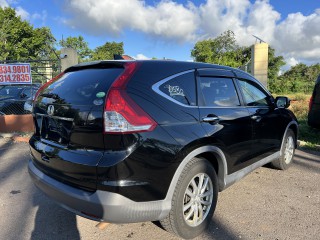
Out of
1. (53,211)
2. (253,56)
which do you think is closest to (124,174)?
(53,211)

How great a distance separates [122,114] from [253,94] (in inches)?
96.8

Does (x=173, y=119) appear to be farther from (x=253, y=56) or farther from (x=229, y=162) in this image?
(x=253, y=56)

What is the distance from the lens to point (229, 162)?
3.45m

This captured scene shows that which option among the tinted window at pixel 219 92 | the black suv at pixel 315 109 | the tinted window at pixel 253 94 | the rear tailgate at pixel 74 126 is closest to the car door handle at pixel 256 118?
the tinted window at pixel 253 94

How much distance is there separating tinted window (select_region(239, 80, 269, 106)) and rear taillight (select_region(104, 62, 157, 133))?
1949 millimetres

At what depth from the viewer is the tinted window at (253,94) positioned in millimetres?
4038

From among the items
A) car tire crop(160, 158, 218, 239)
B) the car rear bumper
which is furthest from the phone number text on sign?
car tire crop(160, 158, 218, 239)

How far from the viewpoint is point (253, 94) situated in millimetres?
4266

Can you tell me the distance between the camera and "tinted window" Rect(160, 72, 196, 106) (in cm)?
283

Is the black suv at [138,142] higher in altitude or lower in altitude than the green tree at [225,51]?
lower

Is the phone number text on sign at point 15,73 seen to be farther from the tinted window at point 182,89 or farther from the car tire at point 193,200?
the car tire at point 193,200

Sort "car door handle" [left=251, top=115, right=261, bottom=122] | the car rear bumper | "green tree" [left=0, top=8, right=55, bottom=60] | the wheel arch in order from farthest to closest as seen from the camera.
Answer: "green tree" [left=0, top=8, right=55, bottom=60], "car door handle" [left=251, top=115, right=261, bottom=122], the wheel arch, the car rear bumper

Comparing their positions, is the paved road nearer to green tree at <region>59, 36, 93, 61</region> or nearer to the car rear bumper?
the car rear bumper

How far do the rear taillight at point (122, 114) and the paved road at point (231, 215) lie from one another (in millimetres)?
1290
